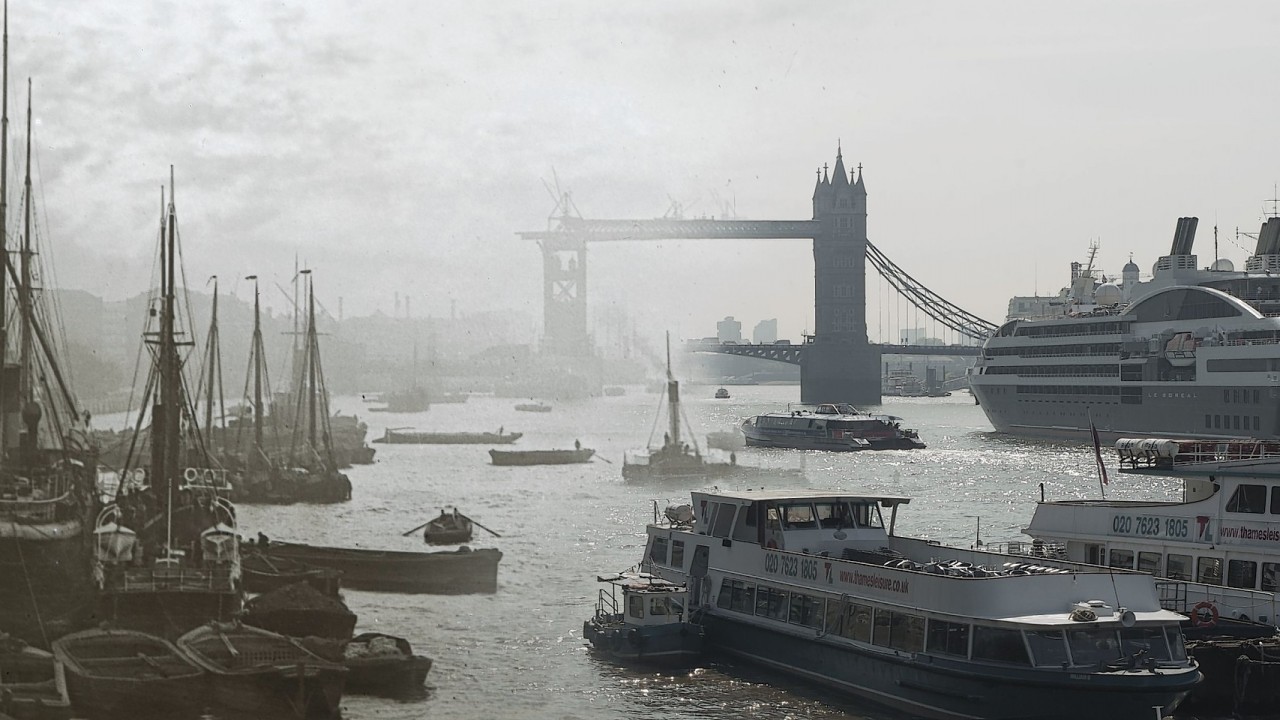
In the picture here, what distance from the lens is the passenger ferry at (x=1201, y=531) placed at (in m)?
26.6

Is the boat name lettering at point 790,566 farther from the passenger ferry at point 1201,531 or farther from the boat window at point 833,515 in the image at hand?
the passenger ferry at point 1201,531

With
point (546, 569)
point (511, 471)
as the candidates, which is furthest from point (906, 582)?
point (511, 471)

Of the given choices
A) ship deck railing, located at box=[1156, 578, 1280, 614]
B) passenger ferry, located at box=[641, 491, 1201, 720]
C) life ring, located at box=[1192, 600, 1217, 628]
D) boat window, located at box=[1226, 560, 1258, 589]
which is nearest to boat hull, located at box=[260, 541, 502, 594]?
passenger ferry, located at box=[641, 491, 1201, 720]

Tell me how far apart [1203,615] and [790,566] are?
7.90m

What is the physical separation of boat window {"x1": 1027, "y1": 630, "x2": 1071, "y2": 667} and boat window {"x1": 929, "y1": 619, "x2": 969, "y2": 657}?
4.03 feet

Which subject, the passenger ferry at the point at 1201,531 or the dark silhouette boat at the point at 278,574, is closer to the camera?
the passenger ferry at the point at 1201,531

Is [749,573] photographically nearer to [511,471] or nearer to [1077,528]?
A: [1077,528]

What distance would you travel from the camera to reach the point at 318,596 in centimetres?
3019

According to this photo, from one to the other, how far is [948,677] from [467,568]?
1944 centimetres

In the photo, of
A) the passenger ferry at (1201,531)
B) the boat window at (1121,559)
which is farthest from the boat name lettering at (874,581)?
the boat window at (1121,559)

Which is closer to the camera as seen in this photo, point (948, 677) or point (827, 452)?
point (948, 677)

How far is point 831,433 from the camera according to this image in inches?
4385

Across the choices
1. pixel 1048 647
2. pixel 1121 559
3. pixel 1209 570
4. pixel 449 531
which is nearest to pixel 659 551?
pixel 1121 559

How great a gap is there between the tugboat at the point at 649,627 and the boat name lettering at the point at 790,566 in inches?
85.0
